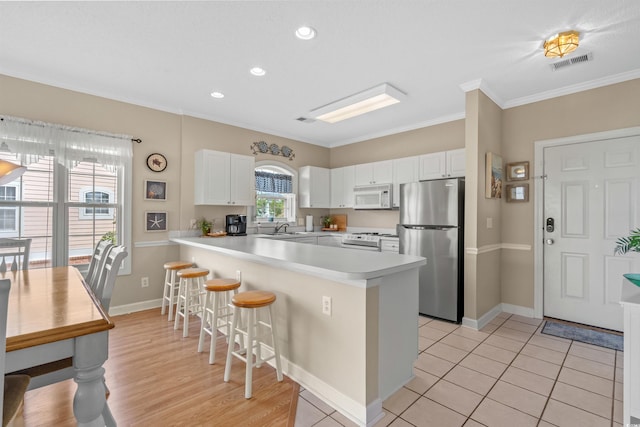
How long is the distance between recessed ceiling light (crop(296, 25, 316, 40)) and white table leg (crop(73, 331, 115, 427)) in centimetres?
232

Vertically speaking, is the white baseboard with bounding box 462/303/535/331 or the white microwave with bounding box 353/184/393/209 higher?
the white microwave with bounding box 353/184/393/209

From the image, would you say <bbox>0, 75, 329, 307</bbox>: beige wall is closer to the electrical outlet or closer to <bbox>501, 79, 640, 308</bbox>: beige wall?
the electrical outlet

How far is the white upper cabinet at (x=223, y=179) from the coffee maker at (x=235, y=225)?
0.76 feet

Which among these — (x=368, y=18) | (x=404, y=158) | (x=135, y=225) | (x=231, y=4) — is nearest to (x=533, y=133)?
(x=404, y=158)

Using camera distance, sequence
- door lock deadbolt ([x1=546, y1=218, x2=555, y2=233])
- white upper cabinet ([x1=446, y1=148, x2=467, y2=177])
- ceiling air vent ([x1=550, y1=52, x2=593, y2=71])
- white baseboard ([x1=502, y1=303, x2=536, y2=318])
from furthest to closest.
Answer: white upper cabinet ([x1=446, y1=148, x2=467, y2=177]) → white baseboard ([x1=502, y1=303, x2=536, y2=318]) → door lock deadbolt ([x1=546, y1=218, x2=555, y2=233]) → ceiling air vent ([x1=550, y1=52, x2=593, y2=71])

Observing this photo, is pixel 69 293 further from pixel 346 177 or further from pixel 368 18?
pixel 346 177

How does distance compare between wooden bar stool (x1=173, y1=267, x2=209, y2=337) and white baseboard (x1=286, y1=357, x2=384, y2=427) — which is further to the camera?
wooden bar stool (x1=173, y1=267, x2=209, y2=337)

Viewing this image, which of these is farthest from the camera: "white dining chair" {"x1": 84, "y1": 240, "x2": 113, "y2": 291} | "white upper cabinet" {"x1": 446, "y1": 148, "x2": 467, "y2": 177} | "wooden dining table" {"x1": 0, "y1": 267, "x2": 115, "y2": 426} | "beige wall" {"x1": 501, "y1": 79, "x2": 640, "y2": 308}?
"white upper cabinet" {"x1": 446, "y1": 148, "x2": 467, "y2": 177}

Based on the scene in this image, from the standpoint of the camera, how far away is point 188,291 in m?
3.15

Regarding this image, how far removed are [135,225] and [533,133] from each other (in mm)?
4964

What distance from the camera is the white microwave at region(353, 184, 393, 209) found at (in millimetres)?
4863

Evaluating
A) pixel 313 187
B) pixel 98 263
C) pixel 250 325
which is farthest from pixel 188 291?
pixel 313 187

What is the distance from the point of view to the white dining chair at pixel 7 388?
34.9 inches

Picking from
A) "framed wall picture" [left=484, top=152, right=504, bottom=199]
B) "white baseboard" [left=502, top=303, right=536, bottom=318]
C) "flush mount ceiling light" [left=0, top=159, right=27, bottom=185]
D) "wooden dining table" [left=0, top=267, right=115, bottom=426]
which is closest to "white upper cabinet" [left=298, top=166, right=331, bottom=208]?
"framed wall picture" [left=484, top=152, right=504, bottom=199]
